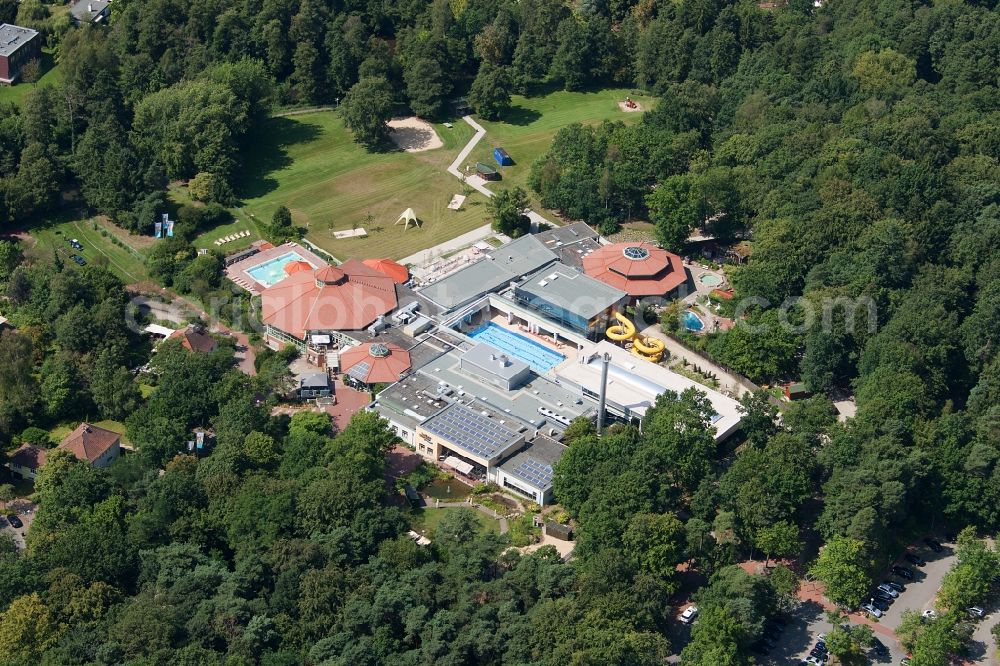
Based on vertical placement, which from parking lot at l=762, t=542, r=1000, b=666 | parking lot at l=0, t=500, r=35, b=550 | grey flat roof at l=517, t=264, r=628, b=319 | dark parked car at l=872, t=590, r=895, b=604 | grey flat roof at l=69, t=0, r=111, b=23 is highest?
grey flat roof at l=69, t=0, r=111, b=23

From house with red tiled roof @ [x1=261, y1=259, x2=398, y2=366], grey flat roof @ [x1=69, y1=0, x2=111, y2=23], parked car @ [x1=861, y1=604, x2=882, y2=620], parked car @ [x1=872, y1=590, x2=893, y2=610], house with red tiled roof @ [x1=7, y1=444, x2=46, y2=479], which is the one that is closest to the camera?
parked car @ [x1=861, y1=604, x2=882, y2=620]

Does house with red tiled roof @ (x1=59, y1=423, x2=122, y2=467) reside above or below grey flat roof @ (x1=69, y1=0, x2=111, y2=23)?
below

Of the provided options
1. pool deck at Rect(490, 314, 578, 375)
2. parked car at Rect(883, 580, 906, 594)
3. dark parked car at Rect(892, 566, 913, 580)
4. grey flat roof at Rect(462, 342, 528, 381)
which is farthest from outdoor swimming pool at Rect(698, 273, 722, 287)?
parked car at Rect(883, 580, 906, 594)

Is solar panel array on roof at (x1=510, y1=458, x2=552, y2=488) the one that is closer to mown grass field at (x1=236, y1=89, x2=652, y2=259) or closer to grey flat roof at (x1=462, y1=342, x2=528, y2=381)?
grey flat roof at (x1=462, y1=342, x2=528, y2=381)

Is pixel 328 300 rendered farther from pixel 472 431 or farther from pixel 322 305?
pixel 472 431

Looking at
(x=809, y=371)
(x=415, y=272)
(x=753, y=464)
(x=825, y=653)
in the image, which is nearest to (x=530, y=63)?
(x=415, y=272)

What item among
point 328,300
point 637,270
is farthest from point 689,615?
point 328,300

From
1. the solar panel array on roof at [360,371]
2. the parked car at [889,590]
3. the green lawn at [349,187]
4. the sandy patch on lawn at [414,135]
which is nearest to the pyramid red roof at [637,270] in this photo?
the green lawn at [349,187]
